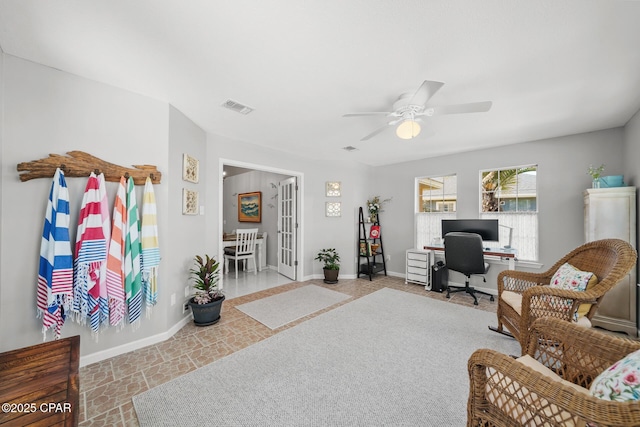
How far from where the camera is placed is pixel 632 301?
2.72 m

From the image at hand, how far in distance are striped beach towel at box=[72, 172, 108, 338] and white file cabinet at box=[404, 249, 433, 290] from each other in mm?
4374

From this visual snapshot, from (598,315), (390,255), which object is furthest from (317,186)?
(598,315)

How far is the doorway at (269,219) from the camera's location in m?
4.50

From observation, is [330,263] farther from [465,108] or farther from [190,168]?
[465,108]

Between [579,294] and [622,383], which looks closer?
[622,383]

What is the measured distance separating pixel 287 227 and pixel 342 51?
12.4 ft

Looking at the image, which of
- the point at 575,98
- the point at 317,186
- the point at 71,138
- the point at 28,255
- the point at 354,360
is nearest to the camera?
the point at 28,255

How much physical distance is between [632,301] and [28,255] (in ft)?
19.1

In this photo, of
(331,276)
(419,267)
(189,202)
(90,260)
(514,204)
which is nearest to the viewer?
(90,260)

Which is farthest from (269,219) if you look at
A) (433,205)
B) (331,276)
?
(433,205)

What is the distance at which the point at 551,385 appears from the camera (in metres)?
0.87

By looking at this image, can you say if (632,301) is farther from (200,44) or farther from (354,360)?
(200,44)

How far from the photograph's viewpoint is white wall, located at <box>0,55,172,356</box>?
5.90 ft

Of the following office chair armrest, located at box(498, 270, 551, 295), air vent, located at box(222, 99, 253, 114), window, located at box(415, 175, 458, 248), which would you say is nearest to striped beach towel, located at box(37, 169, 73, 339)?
air vent, located at box(222, 99, 253, 114)
